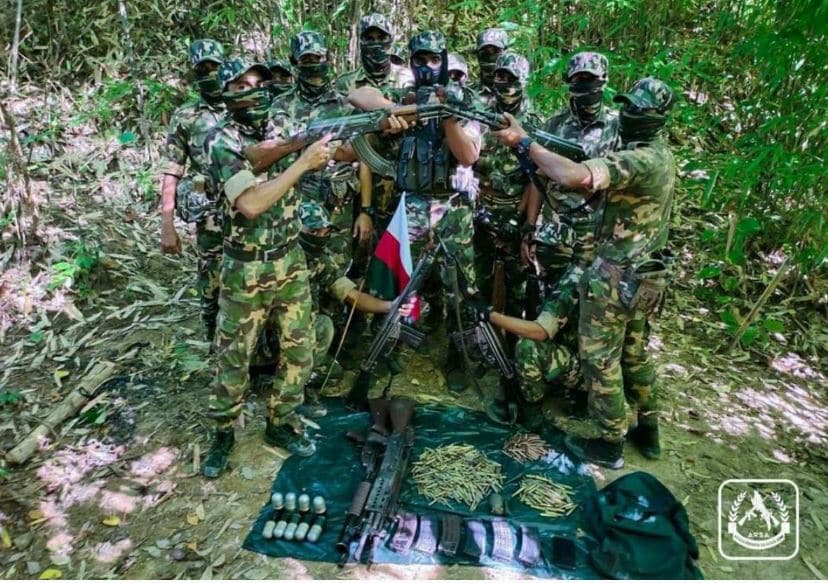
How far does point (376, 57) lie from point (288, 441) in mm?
3161

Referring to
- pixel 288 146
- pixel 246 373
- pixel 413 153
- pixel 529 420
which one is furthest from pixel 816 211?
pixel 246 373

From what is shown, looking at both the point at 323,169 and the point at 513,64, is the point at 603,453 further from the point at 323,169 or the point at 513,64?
the point at 323,169

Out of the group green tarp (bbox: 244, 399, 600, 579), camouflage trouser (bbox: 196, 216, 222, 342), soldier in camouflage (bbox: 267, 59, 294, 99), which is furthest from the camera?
soldier in camouflage (bbox: 267, 59, 294, 99)

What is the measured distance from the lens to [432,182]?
4633 mm

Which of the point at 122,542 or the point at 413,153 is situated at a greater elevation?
the point at 413,153

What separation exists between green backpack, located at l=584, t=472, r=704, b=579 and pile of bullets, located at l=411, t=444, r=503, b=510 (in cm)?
64

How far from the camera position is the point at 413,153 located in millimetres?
4590

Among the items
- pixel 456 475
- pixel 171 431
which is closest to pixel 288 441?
pixel 171 431

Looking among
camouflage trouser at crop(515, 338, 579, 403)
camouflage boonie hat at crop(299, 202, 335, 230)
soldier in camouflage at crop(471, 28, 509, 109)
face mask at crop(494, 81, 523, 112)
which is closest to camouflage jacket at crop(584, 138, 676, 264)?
camouflage trouser at crop(515, 338, 579, 403)

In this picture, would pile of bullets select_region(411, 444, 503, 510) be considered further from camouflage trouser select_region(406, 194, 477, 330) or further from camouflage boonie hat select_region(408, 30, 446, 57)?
camouflage boonie hat select_region(408, 30, 446, 57)

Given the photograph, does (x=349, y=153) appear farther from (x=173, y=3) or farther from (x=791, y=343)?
(x=173, y=3)

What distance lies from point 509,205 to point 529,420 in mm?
1860

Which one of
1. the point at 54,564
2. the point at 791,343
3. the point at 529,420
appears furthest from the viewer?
the point at 791,343

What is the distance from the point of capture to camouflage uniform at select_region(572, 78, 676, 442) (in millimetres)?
3496
